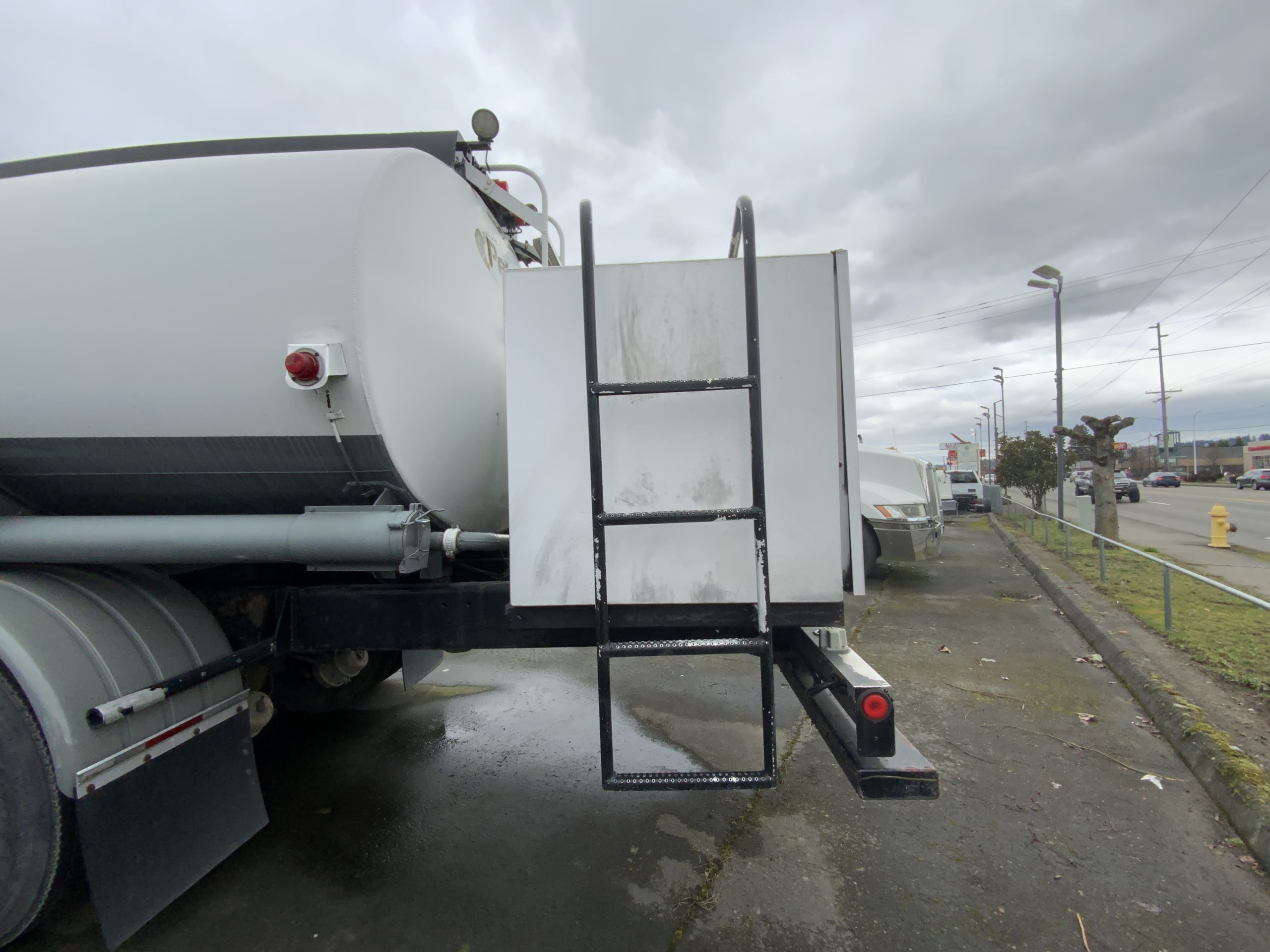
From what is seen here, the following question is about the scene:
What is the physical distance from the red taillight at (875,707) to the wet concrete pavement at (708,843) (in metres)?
1.07

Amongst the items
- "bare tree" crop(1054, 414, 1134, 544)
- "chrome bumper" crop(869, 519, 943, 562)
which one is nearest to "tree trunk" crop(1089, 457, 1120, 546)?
"bare tree" crop(1054, 414, 1134, 544)

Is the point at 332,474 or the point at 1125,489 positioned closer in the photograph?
the point at 332,474

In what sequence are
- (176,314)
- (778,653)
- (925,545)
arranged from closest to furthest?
(176,314) → (778,653) → (925,545)

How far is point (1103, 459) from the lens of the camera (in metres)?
12.3

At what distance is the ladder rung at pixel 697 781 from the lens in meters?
2.10

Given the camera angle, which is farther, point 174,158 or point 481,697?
point 481,697

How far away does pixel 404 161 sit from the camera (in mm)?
2564

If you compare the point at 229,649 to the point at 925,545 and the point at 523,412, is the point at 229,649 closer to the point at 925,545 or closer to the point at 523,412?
the point at 523,412

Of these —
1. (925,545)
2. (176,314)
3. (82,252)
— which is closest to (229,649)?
(176,314)

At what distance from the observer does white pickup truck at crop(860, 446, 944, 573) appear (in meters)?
8.38

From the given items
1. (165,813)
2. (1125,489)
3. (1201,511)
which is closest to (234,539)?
(165,813)

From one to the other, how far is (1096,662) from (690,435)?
5506 mm

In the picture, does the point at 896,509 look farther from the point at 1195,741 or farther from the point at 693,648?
the point at 693,648

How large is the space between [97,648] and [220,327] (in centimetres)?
128
